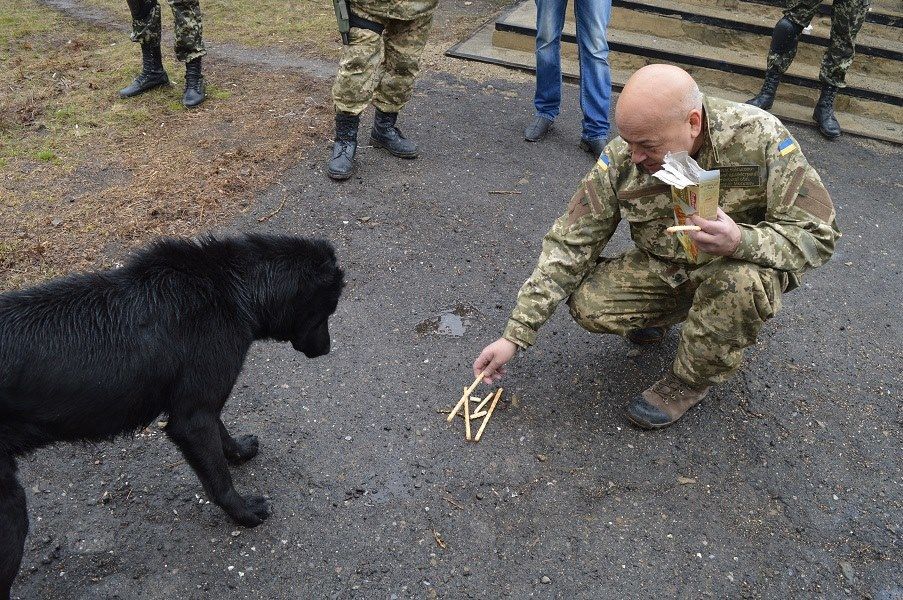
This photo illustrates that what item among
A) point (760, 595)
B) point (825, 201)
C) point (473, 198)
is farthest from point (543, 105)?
point (760, 595)

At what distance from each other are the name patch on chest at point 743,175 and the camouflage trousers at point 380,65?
290 centimetres

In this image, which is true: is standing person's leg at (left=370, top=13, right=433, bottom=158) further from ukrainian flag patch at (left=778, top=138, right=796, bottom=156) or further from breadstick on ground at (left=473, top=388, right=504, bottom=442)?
ukrainian flag patch at (left=778, top=138, right=796, bottom=156)

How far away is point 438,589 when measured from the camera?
2.57 meters

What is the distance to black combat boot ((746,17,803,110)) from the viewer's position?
245 inches

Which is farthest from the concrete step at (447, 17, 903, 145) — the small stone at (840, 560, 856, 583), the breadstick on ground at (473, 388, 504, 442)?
the small stone at (840, 560, 856, 583)

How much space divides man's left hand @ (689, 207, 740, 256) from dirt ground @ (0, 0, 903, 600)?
110 centimetres

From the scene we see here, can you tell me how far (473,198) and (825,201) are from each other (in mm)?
2694

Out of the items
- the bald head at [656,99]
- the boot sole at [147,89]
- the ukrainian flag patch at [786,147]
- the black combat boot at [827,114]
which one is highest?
the bald head at [656,99]

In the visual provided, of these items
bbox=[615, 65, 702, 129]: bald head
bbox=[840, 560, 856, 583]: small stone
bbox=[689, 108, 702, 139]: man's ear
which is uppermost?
bbox=[615, 65, 702, 129]: bald head

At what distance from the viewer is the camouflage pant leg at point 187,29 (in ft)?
19.5

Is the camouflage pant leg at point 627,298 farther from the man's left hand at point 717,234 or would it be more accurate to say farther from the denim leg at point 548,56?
the denim leg at point 548,56

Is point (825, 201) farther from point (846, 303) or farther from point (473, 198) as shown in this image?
point (473, 198)

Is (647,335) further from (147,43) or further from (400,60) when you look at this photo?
(147,43)

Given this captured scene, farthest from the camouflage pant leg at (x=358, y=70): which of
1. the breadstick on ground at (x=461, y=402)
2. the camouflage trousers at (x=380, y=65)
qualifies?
the breadstick on ground at (x=461, y=402)
